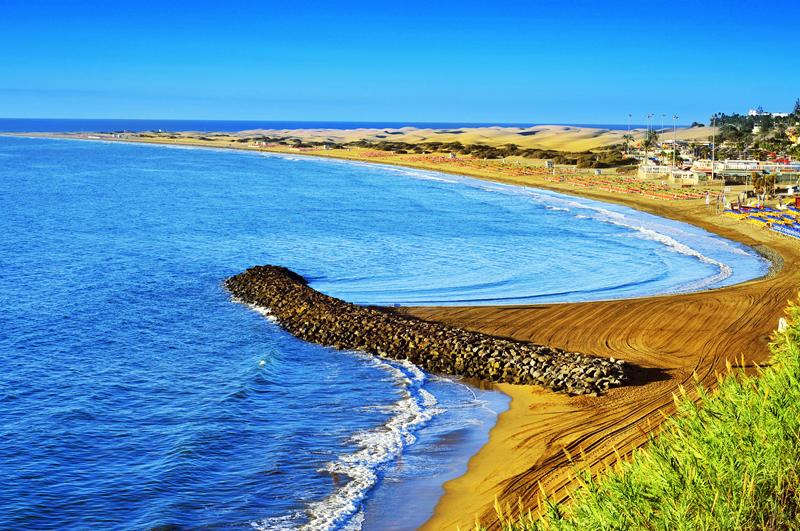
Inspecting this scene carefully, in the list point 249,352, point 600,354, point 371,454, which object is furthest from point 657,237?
point 371,454

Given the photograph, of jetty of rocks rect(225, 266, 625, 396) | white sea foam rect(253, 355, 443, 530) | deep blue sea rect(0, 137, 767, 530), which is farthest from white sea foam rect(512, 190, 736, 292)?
white sea foam rect(253, 355, 443, 530)

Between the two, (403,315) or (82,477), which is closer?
(82,477)

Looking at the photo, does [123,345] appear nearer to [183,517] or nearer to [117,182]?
[183,517]

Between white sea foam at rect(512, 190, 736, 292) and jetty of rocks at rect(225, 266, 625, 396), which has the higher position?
white sea foam at rect(512, 190, 736, 292)

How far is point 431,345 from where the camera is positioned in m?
26.3

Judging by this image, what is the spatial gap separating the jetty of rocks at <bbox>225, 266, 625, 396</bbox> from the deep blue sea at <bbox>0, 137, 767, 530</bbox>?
2.77ft

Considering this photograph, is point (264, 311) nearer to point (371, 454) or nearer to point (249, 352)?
point (249, 352)

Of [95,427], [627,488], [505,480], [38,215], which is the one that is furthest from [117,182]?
[627,488]

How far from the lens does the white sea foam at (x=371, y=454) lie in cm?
1539

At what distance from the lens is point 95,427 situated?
20188 mm

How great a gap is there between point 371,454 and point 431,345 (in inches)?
327

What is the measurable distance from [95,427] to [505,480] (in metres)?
9.89

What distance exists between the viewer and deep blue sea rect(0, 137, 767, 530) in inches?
655

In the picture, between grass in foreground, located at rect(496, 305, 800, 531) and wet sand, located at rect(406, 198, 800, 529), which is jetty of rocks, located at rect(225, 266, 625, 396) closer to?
wet sand, located at rect(406, 198, 800, 529)
